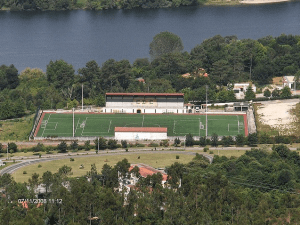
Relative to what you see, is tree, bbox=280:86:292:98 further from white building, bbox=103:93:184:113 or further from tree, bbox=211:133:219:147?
tree, bbox=211:133:219:147

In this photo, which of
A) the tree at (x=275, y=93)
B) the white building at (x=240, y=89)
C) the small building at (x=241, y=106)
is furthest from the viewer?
the white building at (x=240, y=89)

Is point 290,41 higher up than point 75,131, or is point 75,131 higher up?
point 290,41

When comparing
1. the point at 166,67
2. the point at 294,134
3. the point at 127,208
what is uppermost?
the point at 166,67

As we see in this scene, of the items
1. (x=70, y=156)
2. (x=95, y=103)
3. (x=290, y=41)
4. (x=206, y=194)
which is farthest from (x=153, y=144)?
(x=290, y=41)

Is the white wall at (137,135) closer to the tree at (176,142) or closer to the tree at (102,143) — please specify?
the tree at (176,142)

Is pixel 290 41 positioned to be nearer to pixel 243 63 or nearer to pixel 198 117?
pixel 243 63

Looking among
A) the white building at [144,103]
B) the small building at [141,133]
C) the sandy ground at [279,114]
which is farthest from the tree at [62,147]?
the sandy ground at [279,114]

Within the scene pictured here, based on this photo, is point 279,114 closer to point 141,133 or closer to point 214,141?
point 214,141
